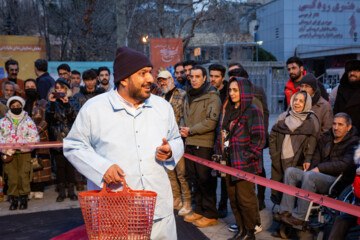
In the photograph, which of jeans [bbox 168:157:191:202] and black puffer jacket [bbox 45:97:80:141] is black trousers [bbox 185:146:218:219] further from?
black puffer jacket [bbox 45:97:80:141]

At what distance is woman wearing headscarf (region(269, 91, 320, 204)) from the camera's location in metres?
5.38

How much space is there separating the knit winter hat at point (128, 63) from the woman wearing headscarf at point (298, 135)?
3.00 m

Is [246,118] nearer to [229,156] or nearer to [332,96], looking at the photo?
[229,156]

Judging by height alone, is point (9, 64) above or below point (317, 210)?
above

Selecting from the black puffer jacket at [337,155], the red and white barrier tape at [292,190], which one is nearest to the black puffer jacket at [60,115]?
the red and white barrier tape at [292,190]

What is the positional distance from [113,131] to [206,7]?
19436 millimetres

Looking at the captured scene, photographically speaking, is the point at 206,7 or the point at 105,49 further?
the point at 105,49

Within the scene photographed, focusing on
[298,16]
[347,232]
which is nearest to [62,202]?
[347,232]

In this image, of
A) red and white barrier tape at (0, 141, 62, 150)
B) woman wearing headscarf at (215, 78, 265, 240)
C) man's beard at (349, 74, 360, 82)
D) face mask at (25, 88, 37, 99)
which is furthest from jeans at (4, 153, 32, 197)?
man's beard at (349, 74, 360, 82)

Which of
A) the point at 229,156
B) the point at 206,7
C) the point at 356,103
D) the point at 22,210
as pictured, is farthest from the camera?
the point at 206,7

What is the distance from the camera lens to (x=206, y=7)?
2138cm

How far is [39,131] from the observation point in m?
7.69

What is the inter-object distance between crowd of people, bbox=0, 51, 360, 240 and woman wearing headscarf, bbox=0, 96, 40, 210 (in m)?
0.02

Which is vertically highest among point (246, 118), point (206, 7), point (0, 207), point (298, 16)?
point (298, 16)
